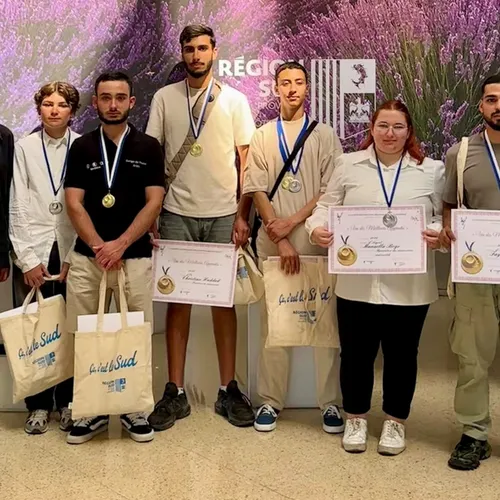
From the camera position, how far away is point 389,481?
8.87 feet

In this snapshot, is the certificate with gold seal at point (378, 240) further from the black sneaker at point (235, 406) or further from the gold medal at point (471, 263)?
the black sneaker at point (235, 406)

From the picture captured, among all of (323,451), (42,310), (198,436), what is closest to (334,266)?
(323,451)

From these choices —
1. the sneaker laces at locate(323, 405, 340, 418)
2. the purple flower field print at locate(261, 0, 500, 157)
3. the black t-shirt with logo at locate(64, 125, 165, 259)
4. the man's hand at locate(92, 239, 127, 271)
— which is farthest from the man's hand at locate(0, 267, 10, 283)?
the purple flower field print at locate(261, 0, 500, 157)

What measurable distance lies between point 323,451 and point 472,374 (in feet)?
2.32

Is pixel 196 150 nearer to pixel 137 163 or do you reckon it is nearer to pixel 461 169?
pixel 137 163

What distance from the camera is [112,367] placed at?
2.94 meters

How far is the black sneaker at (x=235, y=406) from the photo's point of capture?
3264mm

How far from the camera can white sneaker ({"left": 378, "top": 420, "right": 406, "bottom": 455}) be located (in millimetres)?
2936

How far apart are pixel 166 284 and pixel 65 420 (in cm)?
78

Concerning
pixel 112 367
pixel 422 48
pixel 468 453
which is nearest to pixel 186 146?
pixel 112 367

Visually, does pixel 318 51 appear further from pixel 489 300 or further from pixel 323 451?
pixel 323 451

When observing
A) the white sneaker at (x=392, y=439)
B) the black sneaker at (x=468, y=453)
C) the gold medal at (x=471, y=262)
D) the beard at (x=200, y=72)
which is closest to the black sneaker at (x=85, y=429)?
the white sneaker at (x=392, y=439)

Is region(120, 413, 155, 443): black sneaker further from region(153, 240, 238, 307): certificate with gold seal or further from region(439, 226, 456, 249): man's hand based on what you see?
region(439, 226, 456, 249): man's hand

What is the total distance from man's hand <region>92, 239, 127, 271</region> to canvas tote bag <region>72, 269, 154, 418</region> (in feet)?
0.25
